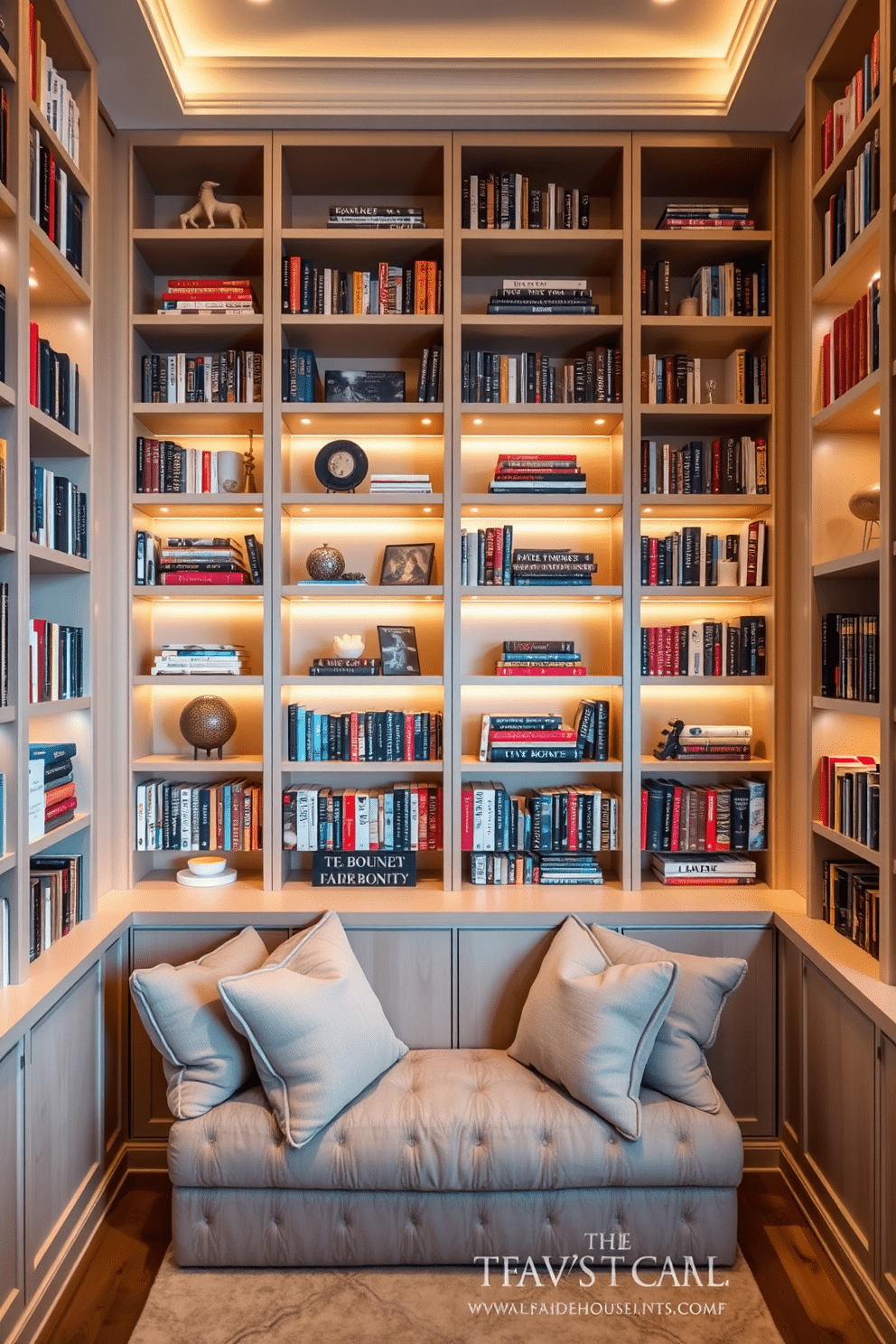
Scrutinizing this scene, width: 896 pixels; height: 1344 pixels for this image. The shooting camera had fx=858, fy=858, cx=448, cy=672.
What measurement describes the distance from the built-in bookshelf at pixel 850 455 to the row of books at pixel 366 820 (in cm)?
119

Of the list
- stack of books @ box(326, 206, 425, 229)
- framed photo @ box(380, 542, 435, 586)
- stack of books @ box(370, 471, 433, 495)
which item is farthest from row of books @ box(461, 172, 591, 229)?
framed photo @ box(380, 542, 435, 586)

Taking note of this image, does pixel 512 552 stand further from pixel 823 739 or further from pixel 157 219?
pixel 157 219


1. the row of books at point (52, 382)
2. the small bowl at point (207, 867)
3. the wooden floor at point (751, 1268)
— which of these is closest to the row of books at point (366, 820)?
the small bowl at point (207, 867)

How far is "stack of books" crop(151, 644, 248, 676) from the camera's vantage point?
9.27 ft

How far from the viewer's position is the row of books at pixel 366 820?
9.24ft

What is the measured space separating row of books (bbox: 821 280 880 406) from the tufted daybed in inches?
77.5

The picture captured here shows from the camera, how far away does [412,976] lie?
2557mm

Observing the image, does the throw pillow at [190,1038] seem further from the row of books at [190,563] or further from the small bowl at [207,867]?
the row of books at [190,563]

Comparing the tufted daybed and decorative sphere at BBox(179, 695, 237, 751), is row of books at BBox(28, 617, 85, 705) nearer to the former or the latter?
decorative sphere at BBox(179, 695, 237, 751)

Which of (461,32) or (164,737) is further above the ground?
(461,32)

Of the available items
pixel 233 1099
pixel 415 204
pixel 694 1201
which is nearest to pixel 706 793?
pixel 694 1201

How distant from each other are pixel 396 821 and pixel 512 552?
0.97 meters

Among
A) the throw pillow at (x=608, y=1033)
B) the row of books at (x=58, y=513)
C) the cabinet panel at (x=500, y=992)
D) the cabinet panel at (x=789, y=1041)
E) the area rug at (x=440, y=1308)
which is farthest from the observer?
the cabinet panel at (x=500, y=992)

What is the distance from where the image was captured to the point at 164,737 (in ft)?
9.98
